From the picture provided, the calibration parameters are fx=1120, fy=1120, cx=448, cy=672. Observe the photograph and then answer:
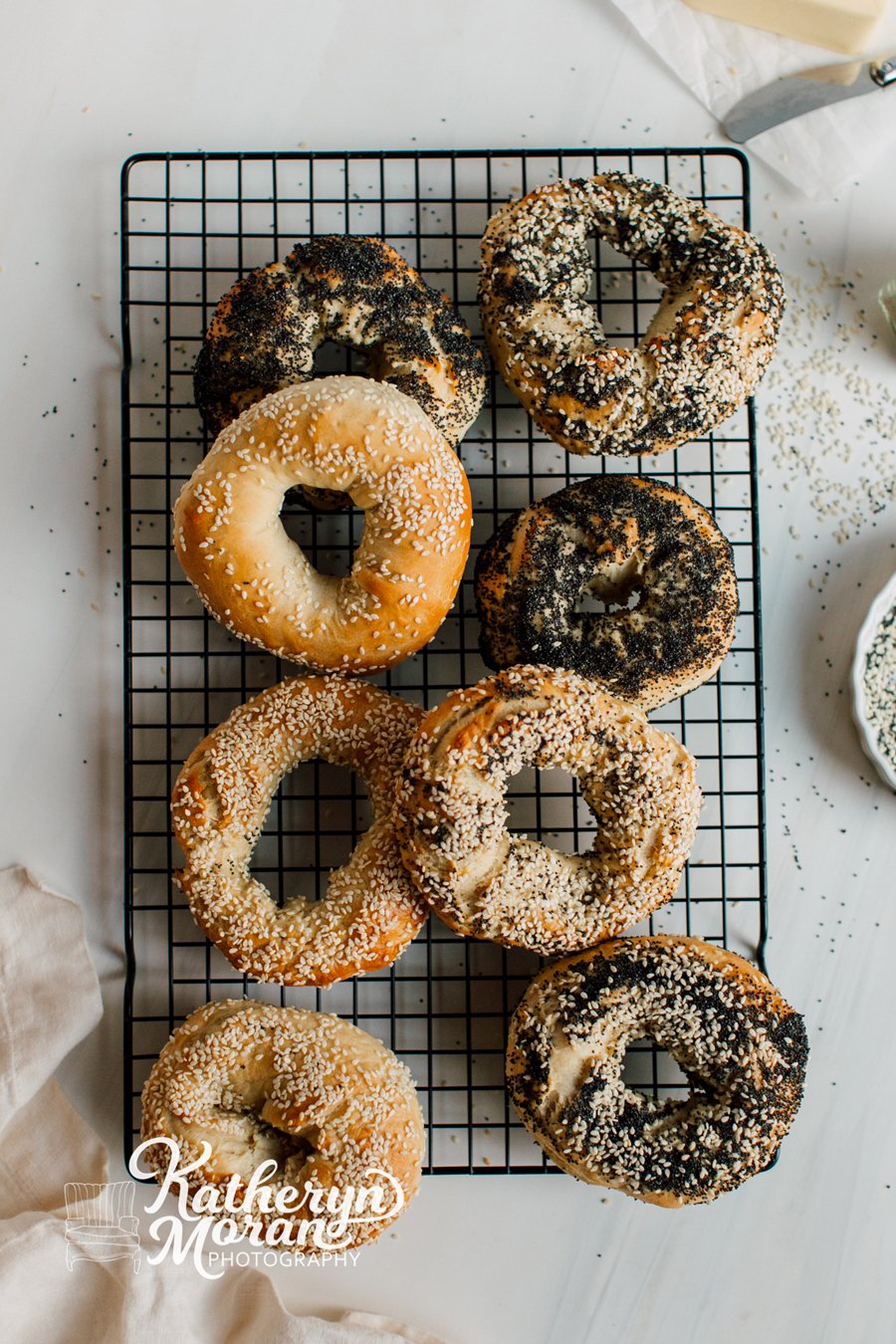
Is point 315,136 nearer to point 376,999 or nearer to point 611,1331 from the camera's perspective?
point 376,999

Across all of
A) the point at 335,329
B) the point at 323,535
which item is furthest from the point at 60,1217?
the point at 335,329

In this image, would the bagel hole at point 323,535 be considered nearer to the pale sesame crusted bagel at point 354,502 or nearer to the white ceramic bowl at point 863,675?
the pale sesame crusted bagel at point 354,502

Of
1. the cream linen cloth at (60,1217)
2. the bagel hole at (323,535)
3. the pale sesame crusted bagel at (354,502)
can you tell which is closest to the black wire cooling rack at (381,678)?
→ the bagel hole at (323,535)

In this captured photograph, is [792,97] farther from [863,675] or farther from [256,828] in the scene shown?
[256,828]

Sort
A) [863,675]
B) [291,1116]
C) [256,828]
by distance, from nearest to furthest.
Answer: [291,1116] < [256,828] < [863,675]

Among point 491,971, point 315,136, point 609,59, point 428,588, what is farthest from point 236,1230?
point 609,59

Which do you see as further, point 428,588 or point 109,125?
point 109,125
